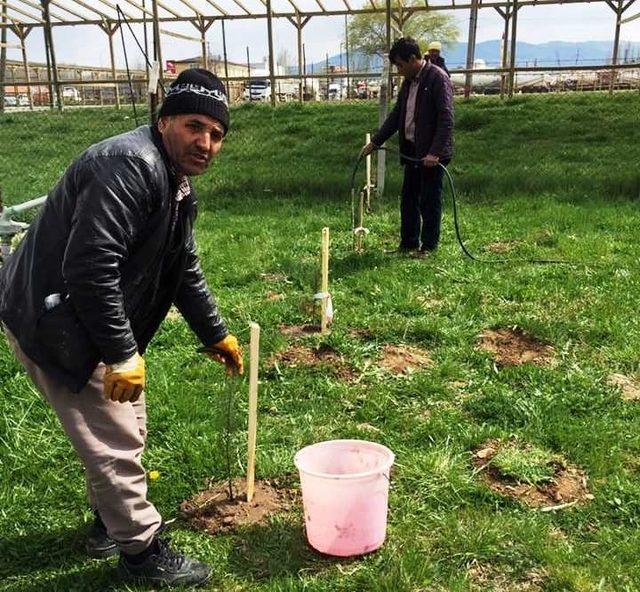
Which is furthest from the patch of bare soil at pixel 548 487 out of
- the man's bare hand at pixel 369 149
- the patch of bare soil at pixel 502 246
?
the man's bare hand at pixel 369 149

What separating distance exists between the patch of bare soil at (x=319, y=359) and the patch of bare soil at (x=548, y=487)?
1.18 meters

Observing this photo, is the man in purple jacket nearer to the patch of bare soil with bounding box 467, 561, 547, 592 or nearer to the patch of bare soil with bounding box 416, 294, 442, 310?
the patch of bare soil with bounding box 416, 294, 442, 310

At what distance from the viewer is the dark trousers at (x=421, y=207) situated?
21.3 ft

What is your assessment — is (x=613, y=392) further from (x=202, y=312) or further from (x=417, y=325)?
(x=202, y=312)

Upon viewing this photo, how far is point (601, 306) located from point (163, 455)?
3435 mm

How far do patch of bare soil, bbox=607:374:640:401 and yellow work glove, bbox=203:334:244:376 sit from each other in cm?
223

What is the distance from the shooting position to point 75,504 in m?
3.11

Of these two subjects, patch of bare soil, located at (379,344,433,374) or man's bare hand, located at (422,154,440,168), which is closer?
patch of bare soil, located at (379,344,433,374)

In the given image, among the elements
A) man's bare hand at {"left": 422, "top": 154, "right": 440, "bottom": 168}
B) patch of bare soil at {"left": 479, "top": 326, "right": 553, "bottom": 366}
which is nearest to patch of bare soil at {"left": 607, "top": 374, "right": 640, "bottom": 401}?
patch of bare soil at {"left": 479, "top": 326, "right": 553, "bottom": 366}

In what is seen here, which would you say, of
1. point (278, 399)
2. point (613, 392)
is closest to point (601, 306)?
point (613, 392)

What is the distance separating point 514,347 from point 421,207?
2337mm

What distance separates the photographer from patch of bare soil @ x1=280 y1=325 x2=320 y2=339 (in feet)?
16.1

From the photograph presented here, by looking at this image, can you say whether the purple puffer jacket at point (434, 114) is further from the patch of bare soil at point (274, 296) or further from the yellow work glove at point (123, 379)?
the yellow work glove at point (123, 379)

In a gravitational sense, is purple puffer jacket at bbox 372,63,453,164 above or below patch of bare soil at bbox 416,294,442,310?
above
